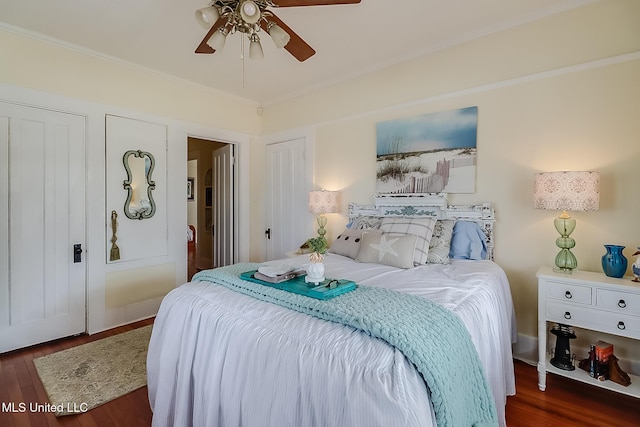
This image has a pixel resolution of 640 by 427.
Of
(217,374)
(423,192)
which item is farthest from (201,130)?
(217,374)

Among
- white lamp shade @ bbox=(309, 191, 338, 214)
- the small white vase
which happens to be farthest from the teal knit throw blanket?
white lamp shade @ bbox=(309, 191, 338, 214)

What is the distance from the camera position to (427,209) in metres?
2.88

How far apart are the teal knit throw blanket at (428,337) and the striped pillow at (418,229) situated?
91cm

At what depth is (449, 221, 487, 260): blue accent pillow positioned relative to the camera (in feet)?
8.30

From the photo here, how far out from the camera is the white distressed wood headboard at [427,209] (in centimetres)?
258

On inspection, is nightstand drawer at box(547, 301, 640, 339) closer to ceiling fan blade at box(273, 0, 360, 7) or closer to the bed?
the bed

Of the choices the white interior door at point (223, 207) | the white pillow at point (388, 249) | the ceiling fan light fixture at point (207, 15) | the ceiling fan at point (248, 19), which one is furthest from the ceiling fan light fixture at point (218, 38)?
the white interior door at point (223, 207)

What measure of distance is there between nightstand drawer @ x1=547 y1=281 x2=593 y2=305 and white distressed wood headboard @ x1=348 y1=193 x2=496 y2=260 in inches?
23.4

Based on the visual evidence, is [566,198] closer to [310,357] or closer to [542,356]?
[542,356]

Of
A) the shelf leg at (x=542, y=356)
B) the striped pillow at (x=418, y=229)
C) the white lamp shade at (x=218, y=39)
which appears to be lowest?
the shelf leg at (x=542, y=356)

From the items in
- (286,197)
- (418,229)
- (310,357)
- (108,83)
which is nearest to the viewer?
(310,357)

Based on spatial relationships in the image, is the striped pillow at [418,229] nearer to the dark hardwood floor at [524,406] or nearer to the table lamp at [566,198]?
the table lamp at [566,198]

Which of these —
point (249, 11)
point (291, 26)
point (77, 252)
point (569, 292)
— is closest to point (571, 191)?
point (569, 292)

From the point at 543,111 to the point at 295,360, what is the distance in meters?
2.55
